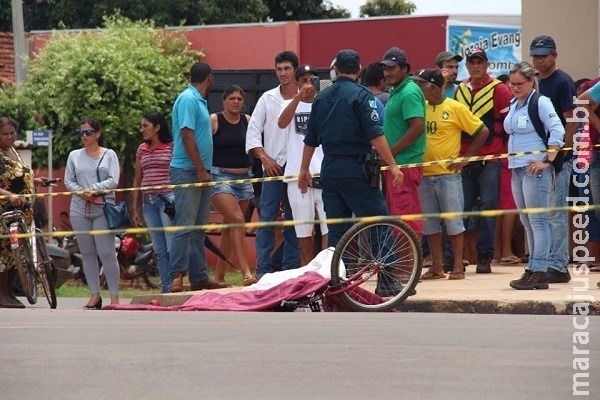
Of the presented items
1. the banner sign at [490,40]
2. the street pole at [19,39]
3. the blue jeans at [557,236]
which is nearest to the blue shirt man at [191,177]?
the blue jeans at [557,236]

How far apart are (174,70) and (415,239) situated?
1864 cm

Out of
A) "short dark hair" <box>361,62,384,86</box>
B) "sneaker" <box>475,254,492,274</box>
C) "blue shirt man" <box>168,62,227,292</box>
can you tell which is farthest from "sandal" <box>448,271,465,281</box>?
"blue shirt man" <box>168,62,227,292</box>

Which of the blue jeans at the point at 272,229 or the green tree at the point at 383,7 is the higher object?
the green tree at the point at 383,7

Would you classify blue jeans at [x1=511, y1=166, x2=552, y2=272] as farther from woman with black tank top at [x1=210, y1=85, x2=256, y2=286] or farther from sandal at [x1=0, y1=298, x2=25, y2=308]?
sandal at [x1=0, y1=298, x2=25, y2=308]

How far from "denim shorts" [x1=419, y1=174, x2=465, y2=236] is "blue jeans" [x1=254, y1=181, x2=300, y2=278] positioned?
51.5 inches

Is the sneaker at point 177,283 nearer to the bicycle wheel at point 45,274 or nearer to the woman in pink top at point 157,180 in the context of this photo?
the woman in pink top at point 157,180

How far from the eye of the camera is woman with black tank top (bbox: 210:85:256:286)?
47.8 feet

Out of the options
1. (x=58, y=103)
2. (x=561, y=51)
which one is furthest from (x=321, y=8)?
(x=561, y=51)

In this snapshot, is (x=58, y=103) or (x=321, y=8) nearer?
(x=58, y=103)

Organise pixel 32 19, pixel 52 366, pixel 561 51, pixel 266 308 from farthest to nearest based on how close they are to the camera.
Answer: pixel 32 19, pixel 561 51, pixel 266 308, pixel 52 366

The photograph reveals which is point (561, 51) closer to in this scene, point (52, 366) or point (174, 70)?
point (52, 366)

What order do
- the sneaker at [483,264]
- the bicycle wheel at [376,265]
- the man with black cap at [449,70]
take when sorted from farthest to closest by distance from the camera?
the man with black cap at [449,70] < the sneaker at [483,264] < the bicycle wheel at [376,265]

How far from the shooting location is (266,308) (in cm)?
1180

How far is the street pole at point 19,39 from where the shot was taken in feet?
95.1
